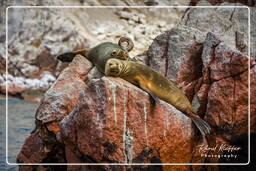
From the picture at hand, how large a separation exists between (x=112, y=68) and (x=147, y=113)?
2.36ft

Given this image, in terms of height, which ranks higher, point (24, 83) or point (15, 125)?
point (24, 83)

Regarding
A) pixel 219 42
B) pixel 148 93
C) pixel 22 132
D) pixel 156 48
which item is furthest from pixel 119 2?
pixel 148 93

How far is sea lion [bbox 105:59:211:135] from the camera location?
17.4 feet

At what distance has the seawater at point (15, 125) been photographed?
22.9ft

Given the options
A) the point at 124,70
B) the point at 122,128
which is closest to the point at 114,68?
the point at 124,70

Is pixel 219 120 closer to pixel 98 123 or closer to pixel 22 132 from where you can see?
pixel 98 123

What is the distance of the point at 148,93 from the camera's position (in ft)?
16.6

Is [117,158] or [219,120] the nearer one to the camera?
[117,158]

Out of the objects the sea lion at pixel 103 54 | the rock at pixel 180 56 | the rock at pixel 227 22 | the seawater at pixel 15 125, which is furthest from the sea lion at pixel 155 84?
the seawater at pixel 15 125

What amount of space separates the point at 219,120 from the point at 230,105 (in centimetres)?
23

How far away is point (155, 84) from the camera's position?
562 centimetres

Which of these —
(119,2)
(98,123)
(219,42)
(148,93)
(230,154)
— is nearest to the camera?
(98,123)

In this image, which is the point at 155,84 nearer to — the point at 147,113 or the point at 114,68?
the point at 114,68

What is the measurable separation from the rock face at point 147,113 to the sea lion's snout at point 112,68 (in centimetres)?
20
